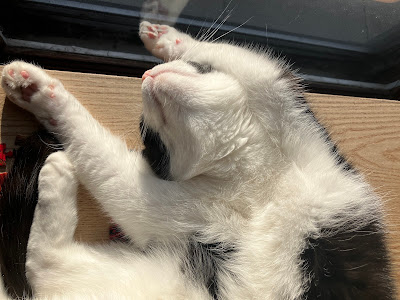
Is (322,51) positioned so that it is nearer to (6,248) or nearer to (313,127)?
(313,127)

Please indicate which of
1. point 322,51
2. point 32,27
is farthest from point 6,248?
point 322,51

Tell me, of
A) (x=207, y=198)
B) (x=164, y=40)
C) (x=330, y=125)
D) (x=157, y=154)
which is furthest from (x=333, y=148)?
(x=164, y=40)

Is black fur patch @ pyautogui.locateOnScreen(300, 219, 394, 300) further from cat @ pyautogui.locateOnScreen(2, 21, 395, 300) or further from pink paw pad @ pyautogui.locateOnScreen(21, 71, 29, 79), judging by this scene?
pink paw pad @ pyautogui.locateOnScreen(21, 71, 29, 79)

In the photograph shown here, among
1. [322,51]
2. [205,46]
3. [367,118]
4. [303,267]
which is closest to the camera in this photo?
[303,267]

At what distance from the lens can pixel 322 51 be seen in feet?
5.67

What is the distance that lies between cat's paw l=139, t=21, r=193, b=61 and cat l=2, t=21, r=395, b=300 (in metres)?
0.18

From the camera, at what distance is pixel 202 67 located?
1.04 meters

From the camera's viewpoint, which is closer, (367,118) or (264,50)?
(264,50)

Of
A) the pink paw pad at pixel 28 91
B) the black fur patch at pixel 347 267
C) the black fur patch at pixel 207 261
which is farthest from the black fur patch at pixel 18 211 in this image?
the black fur patch at pixel 347 267

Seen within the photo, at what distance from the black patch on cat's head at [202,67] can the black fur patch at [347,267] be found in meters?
0.52

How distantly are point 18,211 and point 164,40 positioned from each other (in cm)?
68

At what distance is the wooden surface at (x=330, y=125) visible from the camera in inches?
41.5

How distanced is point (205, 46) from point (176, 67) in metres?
0.20

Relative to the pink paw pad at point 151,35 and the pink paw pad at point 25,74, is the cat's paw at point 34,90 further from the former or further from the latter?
the pink paw pad at point 151,35
